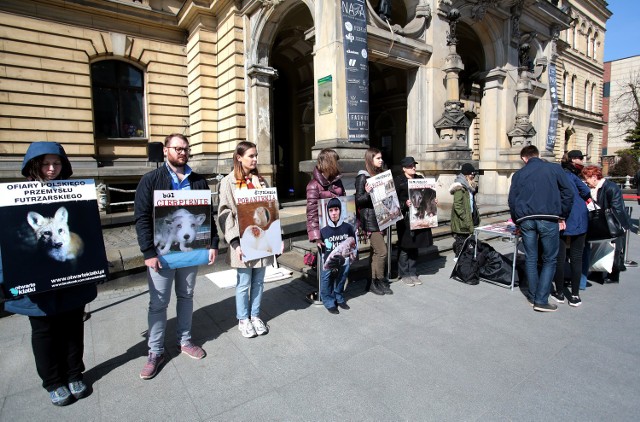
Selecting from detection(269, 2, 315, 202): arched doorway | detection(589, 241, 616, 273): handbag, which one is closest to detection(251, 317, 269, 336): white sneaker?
detection(589, 241, 616, 273): handbag

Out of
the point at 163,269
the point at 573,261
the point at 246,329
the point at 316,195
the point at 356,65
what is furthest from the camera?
the point at 356,65

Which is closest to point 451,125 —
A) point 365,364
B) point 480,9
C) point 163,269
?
point 480,9

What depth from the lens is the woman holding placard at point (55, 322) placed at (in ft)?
8.99

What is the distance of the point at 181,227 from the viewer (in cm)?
330

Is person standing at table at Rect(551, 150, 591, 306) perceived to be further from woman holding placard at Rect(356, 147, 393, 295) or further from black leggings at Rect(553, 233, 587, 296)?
woman holding placard at Rect(356, 147, 393, 295)

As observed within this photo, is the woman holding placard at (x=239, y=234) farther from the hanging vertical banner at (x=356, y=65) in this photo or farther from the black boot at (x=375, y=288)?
the hanging vertical banner at (x=356, y=65)

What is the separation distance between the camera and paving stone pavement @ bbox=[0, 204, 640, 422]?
2730 mm

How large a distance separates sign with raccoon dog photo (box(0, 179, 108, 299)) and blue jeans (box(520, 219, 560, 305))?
4828 mm

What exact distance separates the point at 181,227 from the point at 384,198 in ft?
9.19

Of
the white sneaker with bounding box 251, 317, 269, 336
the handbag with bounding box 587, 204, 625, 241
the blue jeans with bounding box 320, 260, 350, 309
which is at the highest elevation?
the handbag with bounding box 587, 204, 625, 241

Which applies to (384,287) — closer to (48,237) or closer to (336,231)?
(336,231)

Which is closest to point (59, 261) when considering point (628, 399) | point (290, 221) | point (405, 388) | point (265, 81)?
point (405, 388)

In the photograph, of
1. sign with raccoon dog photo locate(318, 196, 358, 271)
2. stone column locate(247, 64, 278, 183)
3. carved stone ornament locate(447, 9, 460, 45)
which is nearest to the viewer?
sign with raccoon dog photo locate(318, 196, 358, 271)

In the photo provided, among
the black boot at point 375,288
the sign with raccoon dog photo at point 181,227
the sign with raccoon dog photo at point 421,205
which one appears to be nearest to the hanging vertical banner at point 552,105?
the sign with raccoon dog photo at point 421,205
